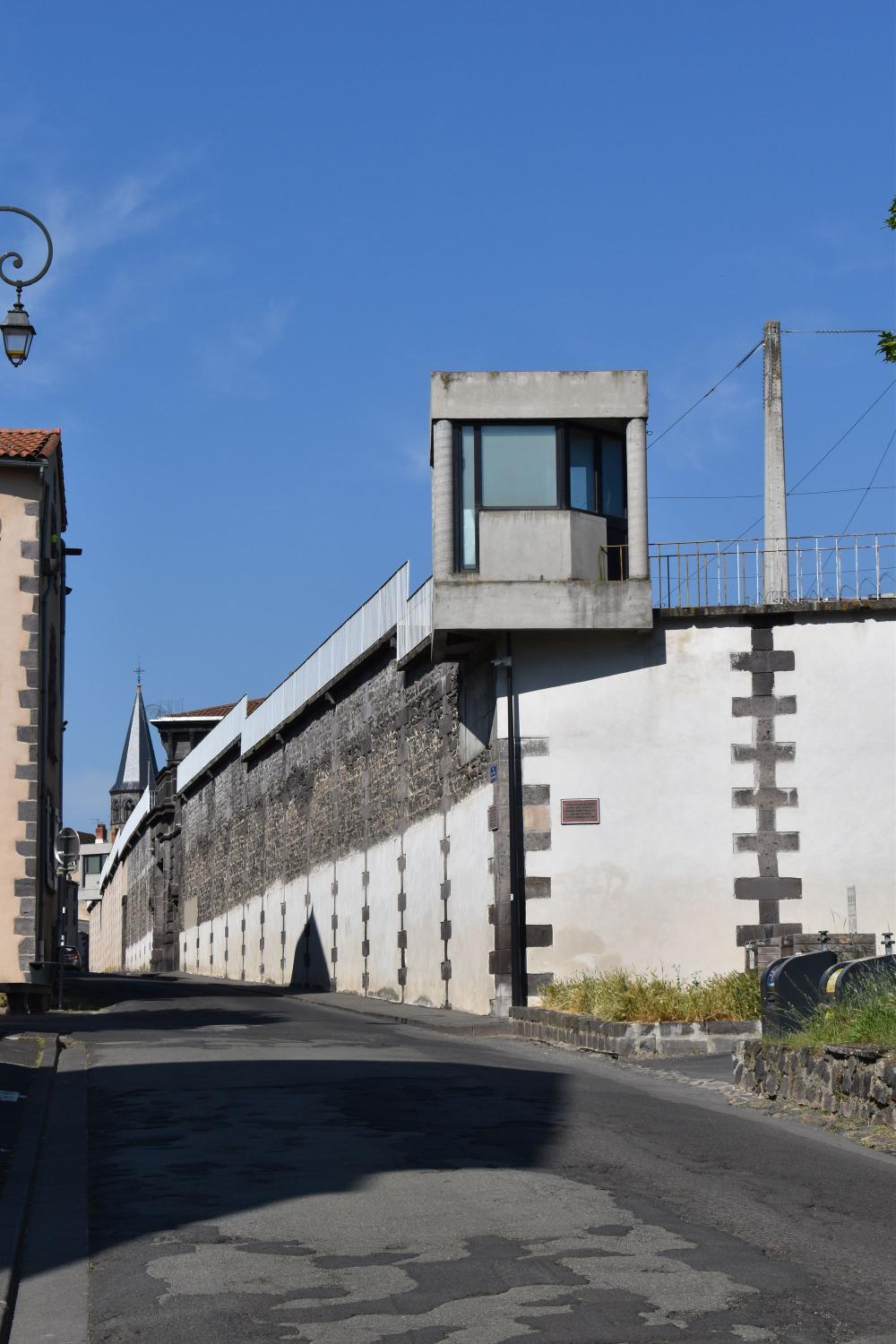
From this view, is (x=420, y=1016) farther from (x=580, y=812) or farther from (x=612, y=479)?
(x=612, y=479)

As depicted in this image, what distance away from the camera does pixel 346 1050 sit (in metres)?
14.9

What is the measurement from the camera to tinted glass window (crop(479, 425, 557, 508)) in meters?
20.7

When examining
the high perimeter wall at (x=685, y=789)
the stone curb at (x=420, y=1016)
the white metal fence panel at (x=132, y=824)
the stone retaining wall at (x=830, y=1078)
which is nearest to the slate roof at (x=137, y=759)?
the white metal fence panel at (x=132, y=824)

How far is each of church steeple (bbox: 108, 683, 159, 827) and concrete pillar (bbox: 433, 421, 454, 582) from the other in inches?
3821

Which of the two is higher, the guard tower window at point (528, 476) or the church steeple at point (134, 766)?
the church steeple at point (134, 766)

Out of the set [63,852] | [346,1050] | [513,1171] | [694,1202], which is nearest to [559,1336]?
[694,1202]

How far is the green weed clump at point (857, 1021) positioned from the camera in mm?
10781

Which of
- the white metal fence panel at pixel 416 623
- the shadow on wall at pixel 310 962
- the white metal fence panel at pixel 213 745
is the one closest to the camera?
the white metal fence panel at pixel 416 623

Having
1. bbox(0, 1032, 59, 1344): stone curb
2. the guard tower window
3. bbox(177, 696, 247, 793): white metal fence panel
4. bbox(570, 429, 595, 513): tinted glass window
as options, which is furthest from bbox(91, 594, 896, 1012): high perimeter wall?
bbox(177, 696, 247, 793): white metal fence panel

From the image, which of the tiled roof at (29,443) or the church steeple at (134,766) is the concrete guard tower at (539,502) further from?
the church steeple at (134,766)

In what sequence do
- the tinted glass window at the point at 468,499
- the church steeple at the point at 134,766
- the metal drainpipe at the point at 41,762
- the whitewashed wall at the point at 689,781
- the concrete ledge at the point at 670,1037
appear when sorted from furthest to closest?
the church steeple at the point at 134,766
the metal drainpipe at the point at 41,762
the tinted glass window at the point at 468,499
the whitewashed wall at the point at 689,781
the concrete ledge at the point at 670,1037

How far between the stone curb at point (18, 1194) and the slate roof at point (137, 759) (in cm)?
10575

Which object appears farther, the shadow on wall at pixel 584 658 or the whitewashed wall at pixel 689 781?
the shadow on wall at pixel 584 658

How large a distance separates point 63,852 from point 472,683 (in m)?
6.76
